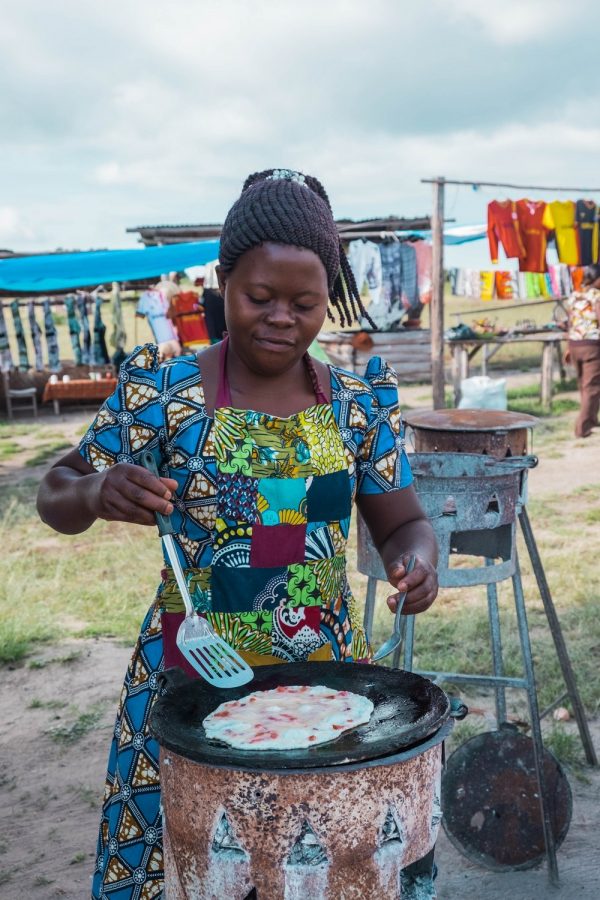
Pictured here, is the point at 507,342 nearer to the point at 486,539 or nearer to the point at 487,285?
the point at 487,285

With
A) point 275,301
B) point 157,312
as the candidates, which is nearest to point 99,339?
point 157,312

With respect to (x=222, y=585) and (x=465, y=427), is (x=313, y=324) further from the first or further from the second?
(x=465, y=427)

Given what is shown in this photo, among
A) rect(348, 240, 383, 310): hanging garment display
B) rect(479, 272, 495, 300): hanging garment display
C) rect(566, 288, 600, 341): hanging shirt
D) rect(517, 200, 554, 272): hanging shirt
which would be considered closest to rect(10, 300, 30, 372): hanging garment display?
rect(348, 240, 383, 310): hanging garment display

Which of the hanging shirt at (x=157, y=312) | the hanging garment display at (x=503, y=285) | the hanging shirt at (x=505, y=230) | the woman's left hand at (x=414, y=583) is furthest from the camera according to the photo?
the hanging garment display at (x=503, y=285)

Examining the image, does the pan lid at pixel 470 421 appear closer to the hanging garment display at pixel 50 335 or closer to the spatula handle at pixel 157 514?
the spatula handle at pixel 157 514

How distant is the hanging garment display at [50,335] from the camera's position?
12.8m

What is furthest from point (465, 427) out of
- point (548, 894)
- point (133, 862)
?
point (133, 862)

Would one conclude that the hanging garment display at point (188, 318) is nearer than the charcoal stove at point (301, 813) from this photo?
No

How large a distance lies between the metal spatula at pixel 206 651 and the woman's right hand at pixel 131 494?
0.24 ft

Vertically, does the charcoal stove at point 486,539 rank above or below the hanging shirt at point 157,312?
below

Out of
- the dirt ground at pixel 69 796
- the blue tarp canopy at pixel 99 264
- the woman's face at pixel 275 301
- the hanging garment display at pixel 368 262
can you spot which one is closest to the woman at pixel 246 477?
the woman's face at pixel 275 301

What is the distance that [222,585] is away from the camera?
1661 mm

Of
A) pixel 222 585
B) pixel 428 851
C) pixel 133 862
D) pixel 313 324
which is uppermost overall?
pixel 313 324

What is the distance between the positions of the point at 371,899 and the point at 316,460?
2.50ft
